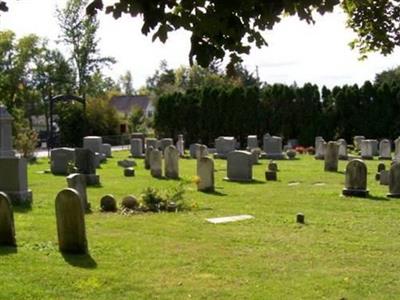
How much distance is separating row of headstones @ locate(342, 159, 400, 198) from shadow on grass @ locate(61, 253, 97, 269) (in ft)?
30.4

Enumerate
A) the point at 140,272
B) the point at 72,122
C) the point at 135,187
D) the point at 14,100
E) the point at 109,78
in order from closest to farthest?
the point at 140,272 < the point at 135,187 < the point at 72,122 < the point at 14,100 < the point at 109,78

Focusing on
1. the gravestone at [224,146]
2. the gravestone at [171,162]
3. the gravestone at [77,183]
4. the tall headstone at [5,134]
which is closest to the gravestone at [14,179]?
the gravestone at [77,183]

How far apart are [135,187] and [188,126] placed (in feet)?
99.9

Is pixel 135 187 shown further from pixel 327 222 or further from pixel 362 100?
pixel 362 100

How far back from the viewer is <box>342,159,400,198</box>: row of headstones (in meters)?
16.7

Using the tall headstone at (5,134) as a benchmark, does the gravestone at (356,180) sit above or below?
below

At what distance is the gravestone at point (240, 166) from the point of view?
21703 mm

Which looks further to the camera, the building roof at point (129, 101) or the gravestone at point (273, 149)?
the building roof at point (129, 101)

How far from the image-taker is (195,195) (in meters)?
17.4

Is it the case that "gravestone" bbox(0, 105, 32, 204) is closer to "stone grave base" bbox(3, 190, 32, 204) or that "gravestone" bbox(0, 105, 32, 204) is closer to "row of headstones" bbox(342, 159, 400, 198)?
"stone grave base" bbox(3, 190, 32, 204)

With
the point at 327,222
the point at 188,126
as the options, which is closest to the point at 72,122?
the point at 188,126

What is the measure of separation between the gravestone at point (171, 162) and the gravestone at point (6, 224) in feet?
41.5

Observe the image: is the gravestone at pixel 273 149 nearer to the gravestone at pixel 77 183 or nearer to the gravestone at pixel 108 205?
the gravestone at pixel 108 205

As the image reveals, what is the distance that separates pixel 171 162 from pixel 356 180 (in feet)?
25.1
